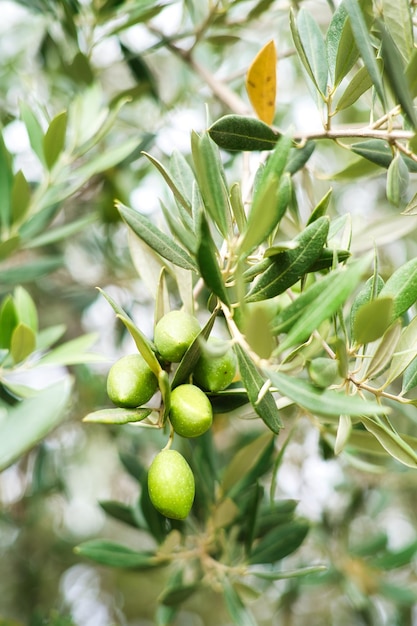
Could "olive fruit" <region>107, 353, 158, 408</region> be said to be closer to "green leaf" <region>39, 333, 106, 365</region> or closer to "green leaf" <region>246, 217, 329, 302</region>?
"green leaf" <region>246, 217, 329, 302</region>

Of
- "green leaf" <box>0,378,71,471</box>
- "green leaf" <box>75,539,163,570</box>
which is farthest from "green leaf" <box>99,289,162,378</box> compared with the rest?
"green leaf" <box>75,539,163,570</box>

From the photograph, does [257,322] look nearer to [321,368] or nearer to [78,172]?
[321,368]

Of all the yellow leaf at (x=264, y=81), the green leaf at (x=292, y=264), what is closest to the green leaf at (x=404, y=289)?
the green leaf at (x=292, y=264)

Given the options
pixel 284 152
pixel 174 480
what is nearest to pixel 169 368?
pixel 174 480

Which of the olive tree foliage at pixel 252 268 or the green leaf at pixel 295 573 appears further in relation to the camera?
the green leaf at pixel 295 573

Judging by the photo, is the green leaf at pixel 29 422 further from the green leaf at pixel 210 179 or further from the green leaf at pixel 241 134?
the green leaf at pixel 241 134
